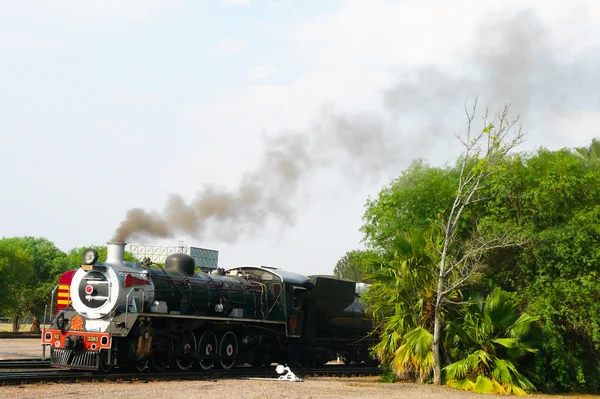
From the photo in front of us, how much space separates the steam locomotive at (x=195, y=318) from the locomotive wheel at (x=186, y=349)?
0.03 m

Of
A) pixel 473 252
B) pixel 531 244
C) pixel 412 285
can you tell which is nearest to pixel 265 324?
pixel 412 285

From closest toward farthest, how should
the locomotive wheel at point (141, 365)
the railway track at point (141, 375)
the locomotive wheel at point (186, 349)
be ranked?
the railway track at point (141, 375), the locomotive wheel at point (141, 365), the locomotive wheel at point (186, 349)

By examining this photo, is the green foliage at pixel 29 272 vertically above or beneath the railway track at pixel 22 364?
above

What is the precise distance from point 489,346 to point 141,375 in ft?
27.8

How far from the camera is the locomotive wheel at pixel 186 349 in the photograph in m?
17.9

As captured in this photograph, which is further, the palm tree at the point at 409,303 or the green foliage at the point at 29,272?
the green foliage at the point at 29,272

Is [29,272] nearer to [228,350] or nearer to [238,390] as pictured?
[228,350]

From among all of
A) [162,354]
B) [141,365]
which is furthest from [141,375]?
[162,354]

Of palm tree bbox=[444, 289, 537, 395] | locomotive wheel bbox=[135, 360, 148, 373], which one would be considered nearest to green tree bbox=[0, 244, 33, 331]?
locomotive wheel bbox=[135, 360, 148, 373]

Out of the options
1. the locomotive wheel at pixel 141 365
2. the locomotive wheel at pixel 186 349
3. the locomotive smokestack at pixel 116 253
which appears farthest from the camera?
the locomotive wheel at pixel 186 349

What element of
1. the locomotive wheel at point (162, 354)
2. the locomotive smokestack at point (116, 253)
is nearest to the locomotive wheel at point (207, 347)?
the locomotive wheel at point (162, 354)

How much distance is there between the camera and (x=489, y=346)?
17.2m

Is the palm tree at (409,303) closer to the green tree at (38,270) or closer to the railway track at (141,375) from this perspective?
the railway track at (141,375)

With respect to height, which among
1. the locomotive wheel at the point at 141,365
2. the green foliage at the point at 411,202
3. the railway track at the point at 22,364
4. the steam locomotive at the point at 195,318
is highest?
the green foliage at the point at 411,202
